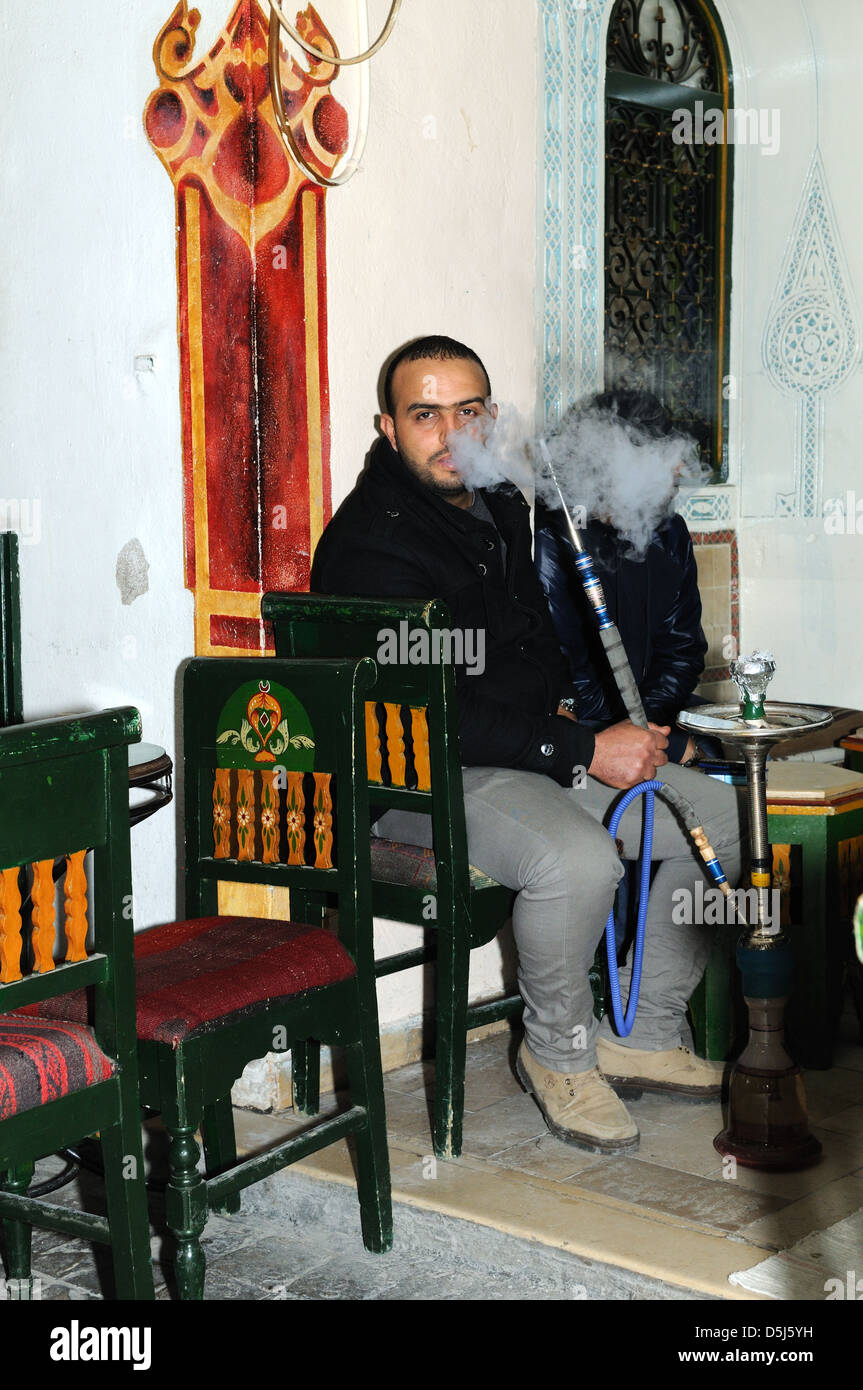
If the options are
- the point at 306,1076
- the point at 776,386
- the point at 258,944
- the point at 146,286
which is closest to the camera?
the point at 258,944

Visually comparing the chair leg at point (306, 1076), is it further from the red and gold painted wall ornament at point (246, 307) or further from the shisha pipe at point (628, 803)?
the red and gold painted wall ornament at point (246, 307)

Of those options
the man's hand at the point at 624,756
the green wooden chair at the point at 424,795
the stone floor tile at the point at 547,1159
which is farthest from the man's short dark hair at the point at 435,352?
the stone floor tile at the point at 547,1159

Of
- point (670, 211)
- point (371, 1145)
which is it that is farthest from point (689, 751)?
point (670, 211)

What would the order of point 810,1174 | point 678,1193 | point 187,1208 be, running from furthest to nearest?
1. point 810,1174
2. point 678,1193
3. point 187,1208

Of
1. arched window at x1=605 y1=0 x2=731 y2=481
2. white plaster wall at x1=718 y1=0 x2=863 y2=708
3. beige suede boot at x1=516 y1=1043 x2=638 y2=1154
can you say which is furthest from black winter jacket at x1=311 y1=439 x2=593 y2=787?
white plaster wall at x1=718 y1=0 x2=863 y2=708

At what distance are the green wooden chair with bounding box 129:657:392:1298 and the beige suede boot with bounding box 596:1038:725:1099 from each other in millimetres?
936

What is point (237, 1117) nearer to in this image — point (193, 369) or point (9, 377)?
point (193, 369)

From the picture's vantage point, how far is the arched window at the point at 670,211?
5688mm

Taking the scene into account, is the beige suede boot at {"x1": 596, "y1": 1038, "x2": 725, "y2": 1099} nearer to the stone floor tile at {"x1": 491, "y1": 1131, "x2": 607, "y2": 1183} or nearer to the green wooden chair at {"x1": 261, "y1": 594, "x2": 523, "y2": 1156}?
the stone floor tile at {"x1": 491, "y1": 1131, "x2": 607, "y2": 1183}

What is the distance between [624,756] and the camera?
12.6 feet

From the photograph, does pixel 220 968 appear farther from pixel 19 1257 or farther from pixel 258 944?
pixel 19 1257

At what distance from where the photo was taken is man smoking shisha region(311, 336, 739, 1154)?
11.9ft

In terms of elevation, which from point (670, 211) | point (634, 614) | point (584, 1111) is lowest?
point (584, 1111)

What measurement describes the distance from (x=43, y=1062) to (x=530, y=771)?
166 centimetres
